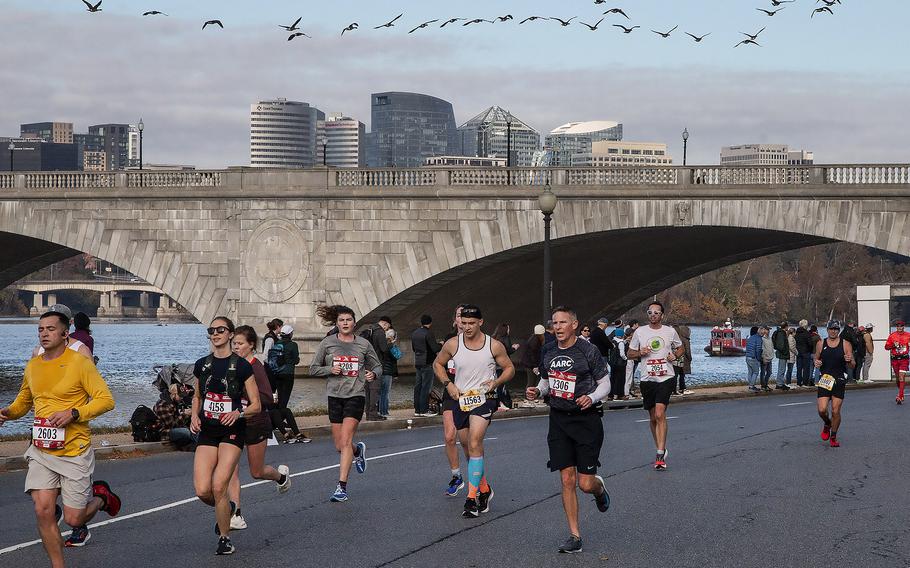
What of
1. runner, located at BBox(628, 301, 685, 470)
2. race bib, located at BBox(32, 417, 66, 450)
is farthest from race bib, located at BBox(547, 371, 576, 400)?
runner, located at BBox(628, 301, 685, 470)

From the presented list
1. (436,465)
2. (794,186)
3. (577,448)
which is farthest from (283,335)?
(794,186)

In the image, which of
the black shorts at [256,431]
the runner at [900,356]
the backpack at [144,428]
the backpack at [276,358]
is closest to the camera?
the black shorts at [256,431]

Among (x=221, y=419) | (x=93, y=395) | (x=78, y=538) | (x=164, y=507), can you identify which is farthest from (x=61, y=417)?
(x=164, y=507)

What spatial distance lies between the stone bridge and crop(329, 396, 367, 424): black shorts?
25533 millimetres

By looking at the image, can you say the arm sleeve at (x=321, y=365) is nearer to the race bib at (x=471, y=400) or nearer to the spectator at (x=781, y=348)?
the race bib at (x=471, y=400)

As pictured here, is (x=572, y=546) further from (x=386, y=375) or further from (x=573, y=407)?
(x=386, y=375)

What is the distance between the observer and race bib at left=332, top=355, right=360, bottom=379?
12906mm

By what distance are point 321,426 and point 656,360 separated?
6.65 m

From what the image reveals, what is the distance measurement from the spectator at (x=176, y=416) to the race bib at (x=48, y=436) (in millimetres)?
8862

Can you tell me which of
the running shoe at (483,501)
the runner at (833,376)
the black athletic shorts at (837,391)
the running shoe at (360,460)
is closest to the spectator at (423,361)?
the runner at (833,376)

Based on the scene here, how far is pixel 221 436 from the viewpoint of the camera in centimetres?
1013

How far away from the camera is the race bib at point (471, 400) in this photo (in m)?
11.9

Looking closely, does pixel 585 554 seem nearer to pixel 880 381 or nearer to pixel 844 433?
pixel 844 433

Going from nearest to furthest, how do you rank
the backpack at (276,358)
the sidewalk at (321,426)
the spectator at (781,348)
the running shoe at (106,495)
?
the running shoe at (106,495), the sidewalk at (321,426), the backpack at (276,358), the spectator at (781,348)
